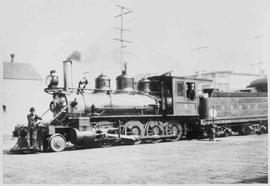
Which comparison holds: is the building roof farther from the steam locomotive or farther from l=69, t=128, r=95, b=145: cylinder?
l=69, t=128, r=95, b=145: cylinder

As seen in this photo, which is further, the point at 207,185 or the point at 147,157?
the point at 147,157

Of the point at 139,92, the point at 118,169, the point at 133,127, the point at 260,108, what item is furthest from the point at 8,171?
the point at 260,108

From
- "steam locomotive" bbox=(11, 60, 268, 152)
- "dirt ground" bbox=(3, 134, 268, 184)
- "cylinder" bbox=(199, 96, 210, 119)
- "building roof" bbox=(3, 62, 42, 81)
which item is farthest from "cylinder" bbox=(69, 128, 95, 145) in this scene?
"building roof" bbox=(3, 62, 42, 81)

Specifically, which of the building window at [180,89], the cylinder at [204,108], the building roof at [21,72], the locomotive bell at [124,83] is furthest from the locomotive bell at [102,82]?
the building roof at [21,72]

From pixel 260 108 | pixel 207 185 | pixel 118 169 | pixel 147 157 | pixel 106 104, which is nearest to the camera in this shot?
pixel 207 185

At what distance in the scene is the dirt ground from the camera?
7.01 metres

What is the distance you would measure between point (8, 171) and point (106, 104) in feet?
19.1

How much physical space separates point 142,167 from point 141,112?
20.9 feet

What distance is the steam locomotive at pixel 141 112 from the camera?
12320mm

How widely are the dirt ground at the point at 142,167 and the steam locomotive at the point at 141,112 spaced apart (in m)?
1.61

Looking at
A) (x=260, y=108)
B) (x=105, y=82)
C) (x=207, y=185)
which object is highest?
(x=105, y=82)

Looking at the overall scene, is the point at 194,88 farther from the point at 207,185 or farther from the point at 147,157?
the point at 207,185

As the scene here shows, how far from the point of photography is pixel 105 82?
14.5m

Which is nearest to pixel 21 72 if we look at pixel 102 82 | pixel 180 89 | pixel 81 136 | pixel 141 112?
pixel 102 82
